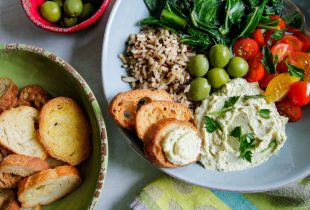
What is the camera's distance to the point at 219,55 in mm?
2117

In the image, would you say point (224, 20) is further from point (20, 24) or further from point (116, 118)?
point (20, 24)

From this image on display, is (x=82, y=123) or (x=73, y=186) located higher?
(x=82, y=123)

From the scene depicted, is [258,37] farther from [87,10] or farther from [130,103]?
[87,10]

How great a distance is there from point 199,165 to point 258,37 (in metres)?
0.72

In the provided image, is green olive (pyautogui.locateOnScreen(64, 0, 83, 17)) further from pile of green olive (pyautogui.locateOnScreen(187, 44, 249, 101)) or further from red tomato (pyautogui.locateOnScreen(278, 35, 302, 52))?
red tomato (pyautogui.locateOnScreen(278, 35, 302, 52))

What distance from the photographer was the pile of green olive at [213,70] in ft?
6.95

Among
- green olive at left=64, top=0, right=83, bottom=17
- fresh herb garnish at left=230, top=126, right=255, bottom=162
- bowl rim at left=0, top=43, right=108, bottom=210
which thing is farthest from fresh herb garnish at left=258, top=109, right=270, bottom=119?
green olive at left=64, top=0, right=83, bottom=17

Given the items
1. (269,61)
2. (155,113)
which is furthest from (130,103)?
(269,61)

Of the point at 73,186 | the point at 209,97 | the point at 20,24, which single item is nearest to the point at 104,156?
the point at 73,186

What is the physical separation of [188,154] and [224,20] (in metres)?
0.75

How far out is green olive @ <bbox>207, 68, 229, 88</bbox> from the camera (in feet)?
7.00

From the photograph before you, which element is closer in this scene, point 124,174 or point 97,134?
point 97,134

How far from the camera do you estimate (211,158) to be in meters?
2.10

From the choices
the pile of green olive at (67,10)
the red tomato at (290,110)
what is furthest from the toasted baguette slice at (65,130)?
the red tomato at (290,110)
